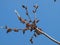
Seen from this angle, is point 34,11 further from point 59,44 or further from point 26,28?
point 59,44

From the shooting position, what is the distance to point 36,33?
42.6 inches

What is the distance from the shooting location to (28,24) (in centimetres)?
101

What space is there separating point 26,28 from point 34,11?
375 millimetres

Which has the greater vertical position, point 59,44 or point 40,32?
point 40,32

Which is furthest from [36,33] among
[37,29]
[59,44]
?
[59,44]

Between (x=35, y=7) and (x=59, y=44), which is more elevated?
(x=35, y=7)

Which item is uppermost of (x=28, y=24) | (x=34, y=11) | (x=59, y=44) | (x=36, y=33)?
(x=34, y=11)

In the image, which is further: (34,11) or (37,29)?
(34,11)

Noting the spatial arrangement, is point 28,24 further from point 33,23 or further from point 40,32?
point 40,32

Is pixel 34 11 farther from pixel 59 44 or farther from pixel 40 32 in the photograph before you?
pixel 59 44

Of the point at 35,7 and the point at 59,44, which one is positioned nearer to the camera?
the point at 59,44

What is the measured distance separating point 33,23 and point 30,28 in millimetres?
80

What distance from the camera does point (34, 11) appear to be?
125 centimetres

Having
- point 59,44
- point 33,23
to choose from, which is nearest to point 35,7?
point 33,23
